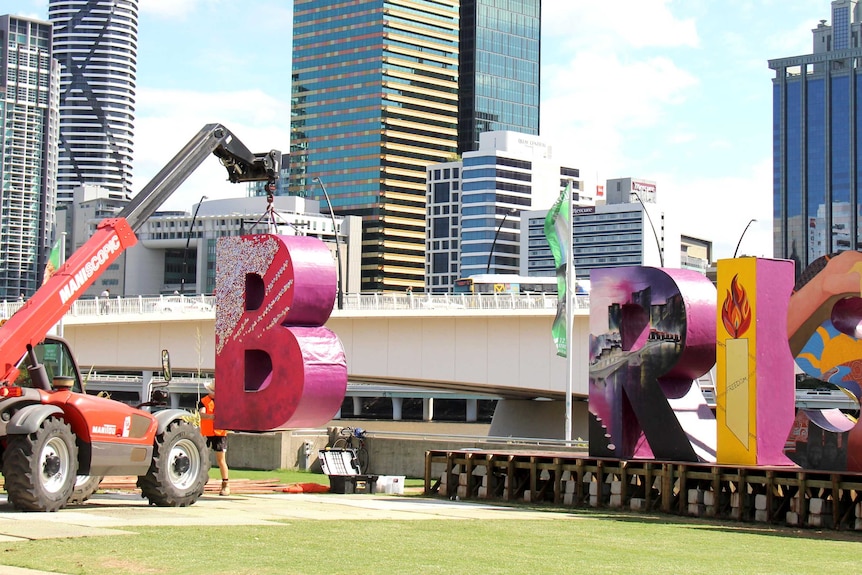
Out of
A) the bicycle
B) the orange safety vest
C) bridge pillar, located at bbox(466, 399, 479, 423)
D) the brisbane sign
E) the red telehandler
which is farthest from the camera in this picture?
bridge pillar, located at bbox(466, 399, 479, 423)

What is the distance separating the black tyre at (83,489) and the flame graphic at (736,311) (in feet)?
39.8

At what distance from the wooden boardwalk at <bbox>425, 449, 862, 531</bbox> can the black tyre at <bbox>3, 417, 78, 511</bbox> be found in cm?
1098

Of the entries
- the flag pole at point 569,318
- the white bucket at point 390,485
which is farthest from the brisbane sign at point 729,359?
the flag pole at point 569,318

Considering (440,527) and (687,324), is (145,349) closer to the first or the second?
(687,324)

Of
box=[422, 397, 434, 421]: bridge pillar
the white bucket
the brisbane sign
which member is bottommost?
box=[422, 397, 434, 421]: bridge pillar

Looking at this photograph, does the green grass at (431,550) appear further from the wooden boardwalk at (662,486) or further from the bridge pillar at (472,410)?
the bridge pillar at (472,410)

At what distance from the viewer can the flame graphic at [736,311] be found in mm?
24094

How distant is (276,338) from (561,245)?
74.1 feet

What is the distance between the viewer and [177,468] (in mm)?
21469

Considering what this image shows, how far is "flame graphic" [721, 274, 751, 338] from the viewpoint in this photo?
2409cm

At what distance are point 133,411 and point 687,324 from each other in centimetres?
1138

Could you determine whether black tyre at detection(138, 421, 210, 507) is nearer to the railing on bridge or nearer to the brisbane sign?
the brisbane sign

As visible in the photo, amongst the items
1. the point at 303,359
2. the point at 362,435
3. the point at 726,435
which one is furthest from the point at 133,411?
the point at 362,435


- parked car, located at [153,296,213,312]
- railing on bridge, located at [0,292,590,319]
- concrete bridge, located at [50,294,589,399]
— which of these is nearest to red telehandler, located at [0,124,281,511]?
concrete bridge, located at [50,294,589,399]
